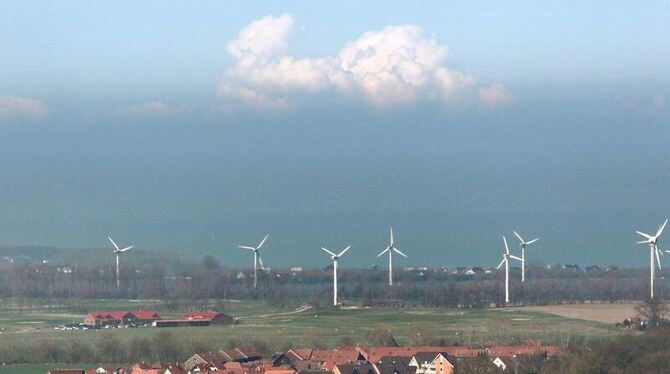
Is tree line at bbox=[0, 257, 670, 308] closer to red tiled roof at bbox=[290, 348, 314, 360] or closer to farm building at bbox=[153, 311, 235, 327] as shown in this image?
farm building at bbox=[153, 311, 235, 327]

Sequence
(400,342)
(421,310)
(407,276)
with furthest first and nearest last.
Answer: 1. (407,276)
2. (421,310)
3. (400,342)

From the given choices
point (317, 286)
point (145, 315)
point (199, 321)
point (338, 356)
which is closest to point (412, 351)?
point (338, 356)

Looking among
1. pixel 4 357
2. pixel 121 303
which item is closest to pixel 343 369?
pixel 4 357

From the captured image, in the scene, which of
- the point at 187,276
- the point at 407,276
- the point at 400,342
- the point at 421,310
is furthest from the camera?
the point at 407,276

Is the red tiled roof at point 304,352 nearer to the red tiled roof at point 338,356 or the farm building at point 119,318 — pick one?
the red tiled roof at point 338,356

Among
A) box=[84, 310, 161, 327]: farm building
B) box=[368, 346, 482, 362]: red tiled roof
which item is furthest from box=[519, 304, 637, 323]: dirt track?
box=[368, 346, 482, 362]: red tiled roof

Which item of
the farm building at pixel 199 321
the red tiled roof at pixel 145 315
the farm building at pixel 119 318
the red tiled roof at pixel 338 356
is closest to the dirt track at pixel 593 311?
the farm building at pixel 199 321

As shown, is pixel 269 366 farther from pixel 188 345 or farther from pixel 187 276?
pixel 187 276
